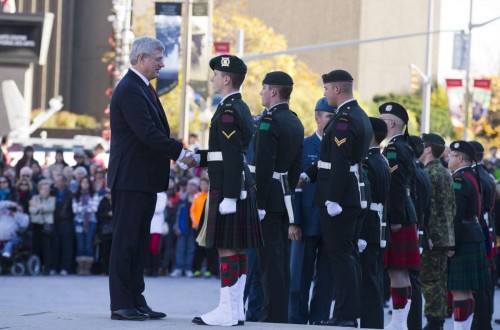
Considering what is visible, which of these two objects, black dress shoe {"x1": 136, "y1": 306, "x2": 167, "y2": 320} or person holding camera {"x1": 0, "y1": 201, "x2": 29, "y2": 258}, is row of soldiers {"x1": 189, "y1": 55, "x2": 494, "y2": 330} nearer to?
black dress shoe {"x1": 136, "y1": 306, "x2": 167, "y2": 320}

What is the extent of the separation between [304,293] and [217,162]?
3.34 metres

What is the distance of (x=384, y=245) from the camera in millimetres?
12109

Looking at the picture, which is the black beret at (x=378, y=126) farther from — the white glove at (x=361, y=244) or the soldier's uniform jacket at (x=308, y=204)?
the white glove at (x=361, y=244)

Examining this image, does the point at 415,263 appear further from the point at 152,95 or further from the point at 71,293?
the point at 71,293

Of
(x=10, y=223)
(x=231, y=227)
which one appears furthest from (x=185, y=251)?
(x=231, y=227)

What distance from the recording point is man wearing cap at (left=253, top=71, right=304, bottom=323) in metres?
11.7

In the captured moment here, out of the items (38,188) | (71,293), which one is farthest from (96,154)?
(71,293)

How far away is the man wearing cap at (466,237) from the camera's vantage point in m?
13.8

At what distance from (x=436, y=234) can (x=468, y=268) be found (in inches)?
21.5

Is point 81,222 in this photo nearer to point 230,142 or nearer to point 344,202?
point 344,202

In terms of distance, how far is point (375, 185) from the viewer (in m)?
12.1

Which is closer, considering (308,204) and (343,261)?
(343,261)

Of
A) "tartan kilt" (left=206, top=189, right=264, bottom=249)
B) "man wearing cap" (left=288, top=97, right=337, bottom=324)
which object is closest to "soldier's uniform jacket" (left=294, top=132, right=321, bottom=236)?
"man wearing cap" (left=288, top=97, right=337, bottom=324)

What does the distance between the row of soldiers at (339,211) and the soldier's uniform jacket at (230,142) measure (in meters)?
0.01
